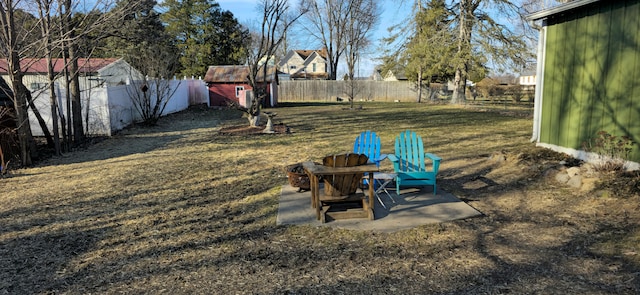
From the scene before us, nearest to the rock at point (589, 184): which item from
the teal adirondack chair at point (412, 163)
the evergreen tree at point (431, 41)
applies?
the teal adirondack chair at point (412, 163)

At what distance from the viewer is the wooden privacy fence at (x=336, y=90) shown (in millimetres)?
36625

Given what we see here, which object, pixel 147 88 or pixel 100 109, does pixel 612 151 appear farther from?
pixel 147 88

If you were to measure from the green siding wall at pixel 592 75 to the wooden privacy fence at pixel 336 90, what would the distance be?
2841 centimetres

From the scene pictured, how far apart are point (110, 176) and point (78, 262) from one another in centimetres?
392

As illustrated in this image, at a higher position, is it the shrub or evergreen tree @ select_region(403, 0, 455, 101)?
evergreen tree @ select_region(403, 0, 455, 101)

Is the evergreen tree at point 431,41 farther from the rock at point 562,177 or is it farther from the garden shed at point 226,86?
the rock at point 562,177

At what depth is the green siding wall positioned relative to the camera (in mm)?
6148

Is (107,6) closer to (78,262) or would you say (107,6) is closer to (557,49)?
(78,262)

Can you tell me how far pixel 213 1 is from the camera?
118ft

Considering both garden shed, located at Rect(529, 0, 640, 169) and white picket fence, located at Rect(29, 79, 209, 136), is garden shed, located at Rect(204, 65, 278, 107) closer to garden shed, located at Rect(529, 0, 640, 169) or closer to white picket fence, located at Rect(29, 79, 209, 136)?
white picket fence, located at Rect(29, 79, 209, 136)

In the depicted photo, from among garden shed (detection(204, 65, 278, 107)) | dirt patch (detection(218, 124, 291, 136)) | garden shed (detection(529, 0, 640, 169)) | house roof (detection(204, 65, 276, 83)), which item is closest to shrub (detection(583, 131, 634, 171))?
garden shed (detection(529, 0, 640, 169))

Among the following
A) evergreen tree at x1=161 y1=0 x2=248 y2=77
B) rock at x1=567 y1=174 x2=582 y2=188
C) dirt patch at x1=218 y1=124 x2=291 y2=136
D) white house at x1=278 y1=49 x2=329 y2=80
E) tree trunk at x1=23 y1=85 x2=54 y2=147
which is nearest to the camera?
rock at x1=567 y1=174 x2=582 y2=188

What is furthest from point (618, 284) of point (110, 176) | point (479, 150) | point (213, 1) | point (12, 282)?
point (213, 1)

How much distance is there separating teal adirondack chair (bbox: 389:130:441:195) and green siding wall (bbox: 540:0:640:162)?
3167mm
